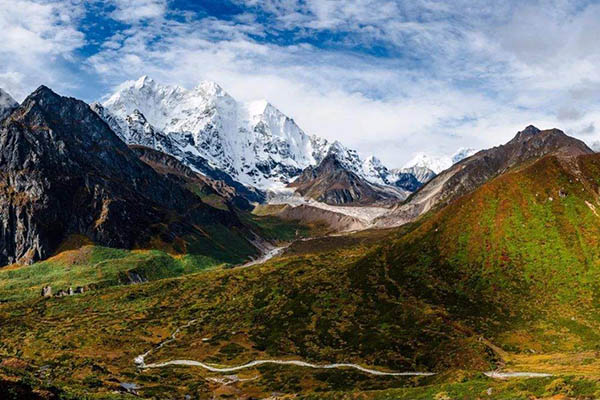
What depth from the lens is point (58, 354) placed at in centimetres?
Answer: 15612

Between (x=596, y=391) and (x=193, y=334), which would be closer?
(x=596, y=391)

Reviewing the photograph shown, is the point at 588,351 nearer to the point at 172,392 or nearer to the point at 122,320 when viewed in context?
the point at 172,392

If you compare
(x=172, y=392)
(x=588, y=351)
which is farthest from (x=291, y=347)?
(x=588, y=351)

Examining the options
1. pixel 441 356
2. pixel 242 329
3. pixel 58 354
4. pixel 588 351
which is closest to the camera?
pixel 588 351

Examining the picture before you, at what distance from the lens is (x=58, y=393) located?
57938mm

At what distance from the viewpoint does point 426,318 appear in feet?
470

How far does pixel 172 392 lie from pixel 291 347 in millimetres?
44285

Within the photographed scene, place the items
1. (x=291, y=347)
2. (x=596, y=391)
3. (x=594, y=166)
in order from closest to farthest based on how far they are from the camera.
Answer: (x=596, y=391), (x=291, y=347), (x=594, y=166)

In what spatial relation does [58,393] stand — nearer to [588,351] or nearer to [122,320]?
[588,351]

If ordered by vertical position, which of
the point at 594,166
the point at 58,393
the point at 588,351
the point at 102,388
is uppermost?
the point at 594,166

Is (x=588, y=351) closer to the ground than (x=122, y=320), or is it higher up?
closer to the ground

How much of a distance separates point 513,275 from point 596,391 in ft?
317

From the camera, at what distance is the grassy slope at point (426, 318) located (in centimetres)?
11669

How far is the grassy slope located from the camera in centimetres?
11669
